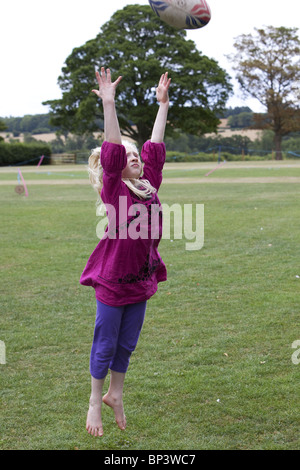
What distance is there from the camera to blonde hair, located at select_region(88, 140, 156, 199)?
309 cm

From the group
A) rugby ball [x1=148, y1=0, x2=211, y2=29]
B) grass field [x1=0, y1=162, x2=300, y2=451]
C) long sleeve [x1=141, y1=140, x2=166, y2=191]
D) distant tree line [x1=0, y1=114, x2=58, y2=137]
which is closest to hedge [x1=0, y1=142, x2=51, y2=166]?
distant tree line [x1=0, y1=114, x2=58, y2=137]

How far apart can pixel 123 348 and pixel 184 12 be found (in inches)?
99.1

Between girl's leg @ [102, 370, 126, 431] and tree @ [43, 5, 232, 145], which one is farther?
tree @ [43, 5, 232, 145]

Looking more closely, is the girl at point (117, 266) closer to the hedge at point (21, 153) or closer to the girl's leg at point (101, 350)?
the girl's leg at point (101, 350)

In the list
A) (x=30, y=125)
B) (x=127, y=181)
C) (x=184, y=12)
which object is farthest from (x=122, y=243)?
(x=30, y=125)

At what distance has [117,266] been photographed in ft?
9.84

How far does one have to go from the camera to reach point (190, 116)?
4494cm

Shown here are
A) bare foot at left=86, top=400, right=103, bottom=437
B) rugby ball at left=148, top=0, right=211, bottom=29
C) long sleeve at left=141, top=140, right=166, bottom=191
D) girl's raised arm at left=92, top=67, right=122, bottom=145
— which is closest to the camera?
girl's raised arm at left=92, top=67, right=122, bottom=145

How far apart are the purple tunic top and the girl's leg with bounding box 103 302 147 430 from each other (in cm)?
10

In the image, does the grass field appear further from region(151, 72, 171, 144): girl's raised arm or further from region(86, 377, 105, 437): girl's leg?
region(151, 72, 171, 144): girl's raised arm

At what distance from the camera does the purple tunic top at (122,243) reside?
9.79ft

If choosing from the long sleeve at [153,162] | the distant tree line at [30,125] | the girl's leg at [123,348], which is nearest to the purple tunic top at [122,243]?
the girl's leg at [123,348]

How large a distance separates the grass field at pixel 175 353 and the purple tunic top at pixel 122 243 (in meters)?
0.92

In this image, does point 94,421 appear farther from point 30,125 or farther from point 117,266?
point 30,125
